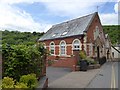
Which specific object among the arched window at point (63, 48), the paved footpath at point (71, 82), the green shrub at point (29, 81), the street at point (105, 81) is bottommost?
the street at point (105, 81)

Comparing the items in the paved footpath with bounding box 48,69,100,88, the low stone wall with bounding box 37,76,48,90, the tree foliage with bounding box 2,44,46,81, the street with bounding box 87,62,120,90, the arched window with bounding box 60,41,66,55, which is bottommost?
the street with bounding box 87,62,120,90

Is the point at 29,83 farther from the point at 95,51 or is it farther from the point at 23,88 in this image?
the point at 95,51

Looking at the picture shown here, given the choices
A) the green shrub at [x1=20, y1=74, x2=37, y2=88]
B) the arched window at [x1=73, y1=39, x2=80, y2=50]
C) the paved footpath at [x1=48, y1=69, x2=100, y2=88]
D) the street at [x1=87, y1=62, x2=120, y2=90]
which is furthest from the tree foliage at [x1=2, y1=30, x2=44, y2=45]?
the arched window at [x1=73, y1=39, x2=80, y2=50]

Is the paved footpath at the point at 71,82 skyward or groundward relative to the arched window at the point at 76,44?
groundward

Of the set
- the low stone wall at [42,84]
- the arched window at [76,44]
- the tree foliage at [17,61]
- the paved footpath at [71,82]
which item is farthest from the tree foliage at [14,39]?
the arched window at [76,44]

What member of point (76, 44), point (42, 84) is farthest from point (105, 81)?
point (76, 44)

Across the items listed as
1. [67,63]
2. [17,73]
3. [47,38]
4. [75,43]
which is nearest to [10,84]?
[17,73]

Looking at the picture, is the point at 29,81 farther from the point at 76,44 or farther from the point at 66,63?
the point at 76,44

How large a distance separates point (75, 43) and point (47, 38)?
814cm

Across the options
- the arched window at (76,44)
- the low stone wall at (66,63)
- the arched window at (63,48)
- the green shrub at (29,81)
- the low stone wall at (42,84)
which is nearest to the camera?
the green shrub at (29,81)

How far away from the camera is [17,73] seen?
330 inches

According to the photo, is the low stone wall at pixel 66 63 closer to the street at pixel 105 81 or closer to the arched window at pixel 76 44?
the arched window at pixel 76 44

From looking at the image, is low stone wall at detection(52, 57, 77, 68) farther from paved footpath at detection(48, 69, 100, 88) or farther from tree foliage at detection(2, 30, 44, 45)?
paved footpath at detection(48, 69, 100, 88)

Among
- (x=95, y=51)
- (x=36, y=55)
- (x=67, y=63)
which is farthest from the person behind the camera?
(x=95, y=51)
